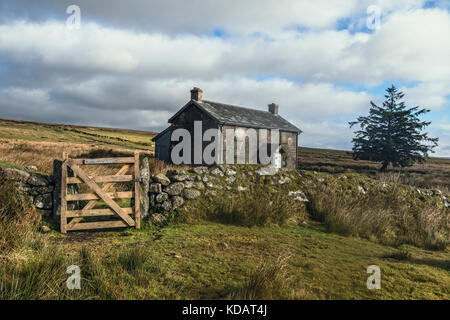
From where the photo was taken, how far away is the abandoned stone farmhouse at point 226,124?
2070 cm

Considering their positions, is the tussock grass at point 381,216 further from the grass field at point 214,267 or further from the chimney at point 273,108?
the chimney at point 273,108

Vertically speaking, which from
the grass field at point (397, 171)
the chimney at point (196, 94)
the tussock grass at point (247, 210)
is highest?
the chimney at point (196, 94)

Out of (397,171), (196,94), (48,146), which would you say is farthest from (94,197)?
(397,171)

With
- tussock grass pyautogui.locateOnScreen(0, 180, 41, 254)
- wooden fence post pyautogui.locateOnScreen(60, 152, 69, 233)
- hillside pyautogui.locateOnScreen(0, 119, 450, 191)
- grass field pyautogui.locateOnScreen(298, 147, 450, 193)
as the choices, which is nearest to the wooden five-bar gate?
wooden fence post pyautogui.locateOnScreen(60, 152, 69, 233)

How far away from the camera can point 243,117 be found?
922 inches

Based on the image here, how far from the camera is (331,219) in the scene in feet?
25.3

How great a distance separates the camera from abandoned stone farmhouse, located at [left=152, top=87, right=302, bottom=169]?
2070cm

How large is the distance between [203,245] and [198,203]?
7.78 ft

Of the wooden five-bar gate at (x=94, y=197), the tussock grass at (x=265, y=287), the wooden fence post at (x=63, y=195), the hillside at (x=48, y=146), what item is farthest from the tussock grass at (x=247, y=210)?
the hillside at (x=48, y=146)

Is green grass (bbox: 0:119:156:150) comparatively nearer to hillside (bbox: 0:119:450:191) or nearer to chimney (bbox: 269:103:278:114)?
hillside (bbox: 0:119:450:191)

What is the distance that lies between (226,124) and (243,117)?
339 centimetres

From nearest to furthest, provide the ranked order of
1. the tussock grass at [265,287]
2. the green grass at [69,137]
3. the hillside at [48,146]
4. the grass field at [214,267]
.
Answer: the tussock grass at [265,287]
the grass field at [214,267]
the hillside at [48,146]
the green grass at [69,137]

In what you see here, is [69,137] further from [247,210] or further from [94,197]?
[247,210]
